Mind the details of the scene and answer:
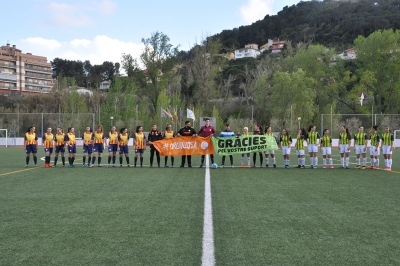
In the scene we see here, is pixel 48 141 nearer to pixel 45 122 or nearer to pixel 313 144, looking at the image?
pixel 313 144

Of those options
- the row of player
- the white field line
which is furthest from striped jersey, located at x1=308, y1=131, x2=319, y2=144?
the white field line

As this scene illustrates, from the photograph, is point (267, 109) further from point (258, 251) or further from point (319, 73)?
point (258, 251)

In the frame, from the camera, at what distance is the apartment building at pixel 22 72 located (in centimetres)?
8556

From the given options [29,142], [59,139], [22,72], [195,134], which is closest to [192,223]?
[195,134]

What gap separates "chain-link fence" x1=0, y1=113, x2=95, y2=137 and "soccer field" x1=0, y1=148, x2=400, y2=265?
29657mm

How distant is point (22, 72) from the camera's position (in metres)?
89.8

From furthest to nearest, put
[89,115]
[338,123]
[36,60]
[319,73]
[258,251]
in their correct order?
[36,60], [319,73], [89,115], [338,123], [258,251]

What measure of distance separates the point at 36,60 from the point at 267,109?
218ft

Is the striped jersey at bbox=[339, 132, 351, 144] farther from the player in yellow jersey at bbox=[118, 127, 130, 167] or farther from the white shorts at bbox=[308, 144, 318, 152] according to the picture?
the player in yellow jersey at bbox=[118, 127, 130, 167]

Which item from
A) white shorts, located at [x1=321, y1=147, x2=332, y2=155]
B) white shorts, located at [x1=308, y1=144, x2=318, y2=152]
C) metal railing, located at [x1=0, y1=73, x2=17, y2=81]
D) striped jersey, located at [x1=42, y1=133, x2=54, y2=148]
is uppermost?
metal railing, located at [x1=0, y1=73, x2=17, y2=81]

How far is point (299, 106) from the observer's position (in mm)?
49219

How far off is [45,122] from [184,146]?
28.0 metres

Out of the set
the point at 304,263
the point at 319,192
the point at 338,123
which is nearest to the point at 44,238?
the point at 304,263

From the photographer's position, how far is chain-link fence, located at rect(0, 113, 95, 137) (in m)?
39.0
